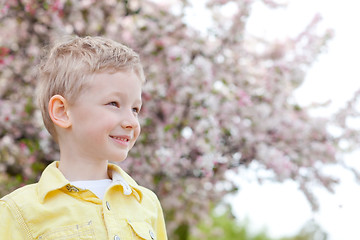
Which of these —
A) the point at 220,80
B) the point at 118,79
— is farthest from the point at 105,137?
the point at 220,80

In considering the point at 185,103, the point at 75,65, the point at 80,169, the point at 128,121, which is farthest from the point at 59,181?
the point at 185,103

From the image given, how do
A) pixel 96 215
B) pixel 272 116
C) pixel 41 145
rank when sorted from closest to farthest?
pixel 96 215, pixel 41 145, pixel 272 116

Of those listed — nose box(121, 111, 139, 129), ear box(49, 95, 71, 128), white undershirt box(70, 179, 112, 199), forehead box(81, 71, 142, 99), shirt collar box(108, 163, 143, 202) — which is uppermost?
forehead box(81, 71, 142, 99)

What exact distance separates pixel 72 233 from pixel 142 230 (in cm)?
27

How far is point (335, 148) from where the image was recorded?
16.9 ft

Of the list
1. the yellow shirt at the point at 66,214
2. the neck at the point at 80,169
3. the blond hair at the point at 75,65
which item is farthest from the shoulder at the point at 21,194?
the blond hair at the point at 75,65

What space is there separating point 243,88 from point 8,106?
2134 mm

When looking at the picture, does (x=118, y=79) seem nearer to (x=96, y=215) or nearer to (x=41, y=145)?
(x=96, y=215)

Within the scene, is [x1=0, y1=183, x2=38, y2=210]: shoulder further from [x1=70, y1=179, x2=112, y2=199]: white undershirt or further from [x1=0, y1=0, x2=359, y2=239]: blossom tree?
[x1=0, y1=0, x2=359, y2=239]: blossom tree

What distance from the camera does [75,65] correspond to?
2.03m

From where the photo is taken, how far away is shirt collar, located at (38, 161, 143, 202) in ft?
6.39

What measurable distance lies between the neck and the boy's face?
0.04 m

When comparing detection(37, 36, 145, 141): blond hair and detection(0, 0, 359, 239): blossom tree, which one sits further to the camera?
detection(0, 0, 359, 239): blossom tree

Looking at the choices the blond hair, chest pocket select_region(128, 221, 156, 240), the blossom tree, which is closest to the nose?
the blond hair
